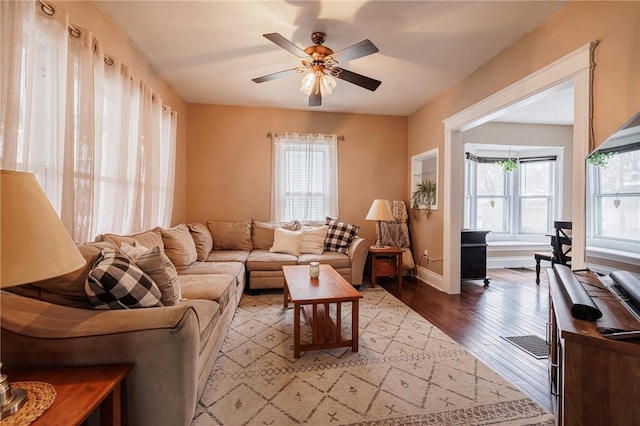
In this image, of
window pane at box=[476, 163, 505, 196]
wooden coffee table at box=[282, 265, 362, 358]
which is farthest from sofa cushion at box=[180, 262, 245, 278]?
window pane at box=[476, 163, 505, 196]

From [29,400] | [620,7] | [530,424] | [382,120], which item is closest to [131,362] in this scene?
[29,400]

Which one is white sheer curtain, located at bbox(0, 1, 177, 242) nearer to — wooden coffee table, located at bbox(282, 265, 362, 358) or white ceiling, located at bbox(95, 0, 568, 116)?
white ceiling, located at bbox(95, 0, 568, 116)

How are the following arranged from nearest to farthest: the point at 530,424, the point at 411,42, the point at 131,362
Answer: the point at 131,362
the point at 530,424
the point at 411,42

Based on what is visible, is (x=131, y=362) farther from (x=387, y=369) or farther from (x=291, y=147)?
→ (x=291, y=147)

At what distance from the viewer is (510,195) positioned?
6.15 m

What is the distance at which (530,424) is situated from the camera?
1.57 meters

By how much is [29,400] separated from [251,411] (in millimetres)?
1044

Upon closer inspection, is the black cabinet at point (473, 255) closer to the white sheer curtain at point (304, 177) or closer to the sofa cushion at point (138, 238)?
the white sheer curtain at point (304, 177)

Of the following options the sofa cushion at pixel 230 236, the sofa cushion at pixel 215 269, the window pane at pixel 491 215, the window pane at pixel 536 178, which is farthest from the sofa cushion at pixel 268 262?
the window pane at pixel 536 178

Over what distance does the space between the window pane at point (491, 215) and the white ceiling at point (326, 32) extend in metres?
3.26

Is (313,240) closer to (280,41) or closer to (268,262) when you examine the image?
(268,262)

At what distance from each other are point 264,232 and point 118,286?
311 cm

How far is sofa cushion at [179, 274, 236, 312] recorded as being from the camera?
2238 millimetres

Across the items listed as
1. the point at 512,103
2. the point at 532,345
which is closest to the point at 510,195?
the point at 512,103
